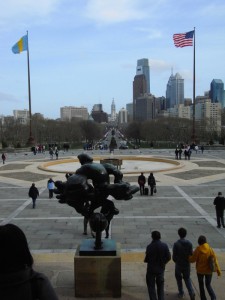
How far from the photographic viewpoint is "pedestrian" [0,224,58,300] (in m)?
2.19

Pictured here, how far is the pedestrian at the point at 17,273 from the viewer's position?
86.2 inches

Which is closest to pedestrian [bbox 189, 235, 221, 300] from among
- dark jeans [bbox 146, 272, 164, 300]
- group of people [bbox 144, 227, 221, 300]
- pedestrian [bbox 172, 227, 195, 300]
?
group of people [bbox 144, 227, 221, 300]

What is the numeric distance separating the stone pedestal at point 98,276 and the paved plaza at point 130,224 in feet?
0.90

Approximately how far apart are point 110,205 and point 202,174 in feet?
63.7

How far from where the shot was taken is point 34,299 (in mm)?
2277

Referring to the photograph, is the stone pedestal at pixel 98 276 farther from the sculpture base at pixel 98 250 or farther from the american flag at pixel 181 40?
the american flag at pixel 181 40

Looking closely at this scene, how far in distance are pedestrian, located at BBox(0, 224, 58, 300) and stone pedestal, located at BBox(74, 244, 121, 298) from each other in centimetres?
413

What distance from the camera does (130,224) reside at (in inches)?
507

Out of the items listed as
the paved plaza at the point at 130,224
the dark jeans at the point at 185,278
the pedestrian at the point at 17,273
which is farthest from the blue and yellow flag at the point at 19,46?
the pedestrian at the point at 17,273

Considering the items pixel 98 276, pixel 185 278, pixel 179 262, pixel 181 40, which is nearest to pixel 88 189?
pixel 98 276

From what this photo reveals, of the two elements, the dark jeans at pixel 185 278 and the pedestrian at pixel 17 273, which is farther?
the dark jeans at pixel 185 278

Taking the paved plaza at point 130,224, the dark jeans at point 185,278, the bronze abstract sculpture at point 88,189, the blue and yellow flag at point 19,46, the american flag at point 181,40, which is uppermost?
the blue and yellow flag at point 19,46

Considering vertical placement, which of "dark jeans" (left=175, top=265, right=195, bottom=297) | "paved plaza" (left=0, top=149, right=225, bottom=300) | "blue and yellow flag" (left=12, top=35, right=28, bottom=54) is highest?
"blue and yellow flag" (left=12, top=35, right=28, bottom=54)

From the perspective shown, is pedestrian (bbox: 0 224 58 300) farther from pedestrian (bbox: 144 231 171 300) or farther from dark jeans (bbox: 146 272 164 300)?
dark jeans (bbox: 146 272 164 300)
